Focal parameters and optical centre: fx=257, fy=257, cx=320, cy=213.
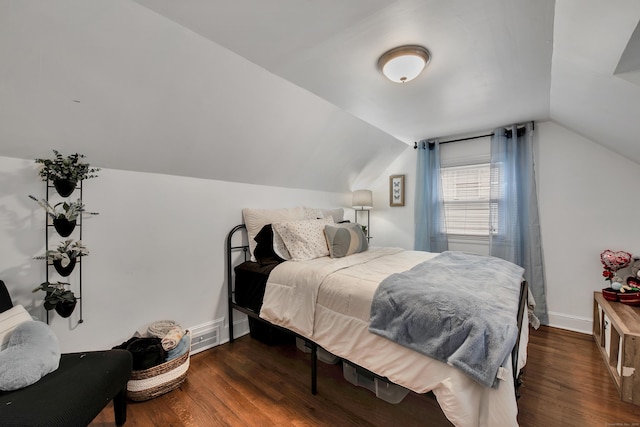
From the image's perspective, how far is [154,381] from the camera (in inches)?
66.9

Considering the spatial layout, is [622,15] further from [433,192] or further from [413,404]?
[433,192]

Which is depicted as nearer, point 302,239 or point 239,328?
point 302,239

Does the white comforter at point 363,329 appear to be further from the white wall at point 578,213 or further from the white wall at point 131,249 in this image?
the white wall at point 578,213

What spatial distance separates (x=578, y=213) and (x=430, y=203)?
4.93 feet

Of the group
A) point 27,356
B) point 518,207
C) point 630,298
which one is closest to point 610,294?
point 630,298

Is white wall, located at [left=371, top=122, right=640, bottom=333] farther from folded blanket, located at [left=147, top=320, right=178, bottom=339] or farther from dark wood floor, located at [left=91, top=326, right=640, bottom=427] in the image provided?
folded blanket, located at [left=147, top=320, right=178, bottom=339]

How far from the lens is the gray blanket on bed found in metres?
1.11

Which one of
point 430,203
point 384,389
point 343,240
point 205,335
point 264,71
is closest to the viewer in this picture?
point 384,389

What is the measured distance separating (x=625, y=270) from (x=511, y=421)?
8.67ft

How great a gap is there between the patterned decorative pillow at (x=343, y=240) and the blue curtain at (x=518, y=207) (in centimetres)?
174

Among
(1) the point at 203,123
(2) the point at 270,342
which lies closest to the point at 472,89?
(1) the point at 203,123

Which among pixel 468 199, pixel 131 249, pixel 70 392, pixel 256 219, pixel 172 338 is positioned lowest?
pixel 172 338

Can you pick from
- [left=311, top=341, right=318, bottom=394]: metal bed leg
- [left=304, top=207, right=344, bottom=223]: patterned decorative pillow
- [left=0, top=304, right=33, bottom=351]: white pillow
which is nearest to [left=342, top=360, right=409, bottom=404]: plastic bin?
[left=311, top=341, right=318, bottom=394]: metal bed leg

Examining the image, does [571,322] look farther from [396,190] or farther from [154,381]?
[154,381]
